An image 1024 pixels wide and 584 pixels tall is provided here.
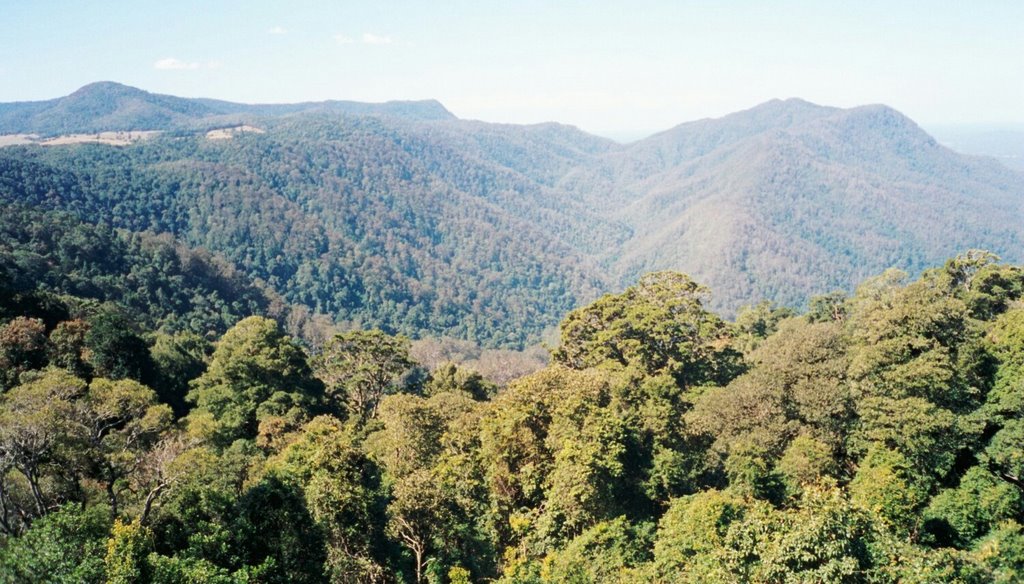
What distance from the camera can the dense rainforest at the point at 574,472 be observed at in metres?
12.3

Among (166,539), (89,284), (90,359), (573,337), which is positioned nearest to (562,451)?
(166,539)

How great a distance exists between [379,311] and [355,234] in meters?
61.5

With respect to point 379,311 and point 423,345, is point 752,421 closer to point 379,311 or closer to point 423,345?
point 423,345

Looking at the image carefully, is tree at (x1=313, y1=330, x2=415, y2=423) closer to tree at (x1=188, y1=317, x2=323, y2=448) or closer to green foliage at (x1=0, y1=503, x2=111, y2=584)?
tree at (x1=188, y1=317, x2=323, y2=448)

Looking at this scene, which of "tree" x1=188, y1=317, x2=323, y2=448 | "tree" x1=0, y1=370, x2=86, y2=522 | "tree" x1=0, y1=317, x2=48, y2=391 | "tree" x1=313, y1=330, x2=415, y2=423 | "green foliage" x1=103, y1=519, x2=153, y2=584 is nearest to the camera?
"green foliage" x1=103, y1=519, x2=153, y2=584

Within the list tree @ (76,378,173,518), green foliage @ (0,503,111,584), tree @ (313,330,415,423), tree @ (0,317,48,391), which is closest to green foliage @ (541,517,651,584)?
green foliage @ (0,503,111,584)

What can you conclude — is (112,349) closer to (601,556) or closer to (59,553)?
(59,553)

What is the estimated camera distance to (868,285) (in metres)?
36.9

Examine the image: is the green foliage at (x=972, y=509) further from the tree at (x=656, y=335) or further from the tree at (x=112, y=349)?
the tree at (x=112, y=349)

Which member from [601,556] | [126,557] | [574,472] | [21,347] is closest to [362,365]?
[21,347]

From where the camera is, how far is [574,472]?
711 inches

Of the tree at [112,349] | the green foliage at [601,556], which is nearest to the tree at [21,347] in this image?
the tree at [112,349]

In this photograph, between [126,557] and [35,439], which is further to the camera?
[35,439]

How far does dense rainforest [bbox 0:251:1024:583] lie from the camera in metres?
12.3
